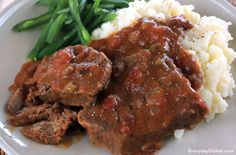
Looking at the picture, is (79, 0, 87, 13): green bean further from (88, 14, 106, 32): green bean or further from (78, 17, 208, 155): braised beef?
(78, 17, 208, 155): braised beef

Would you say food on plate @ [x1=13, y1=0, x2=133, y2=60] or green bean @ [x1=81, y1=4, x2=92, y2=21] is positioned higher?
food on plate @ [x1=13, y1=0, x2=133, y2=60]

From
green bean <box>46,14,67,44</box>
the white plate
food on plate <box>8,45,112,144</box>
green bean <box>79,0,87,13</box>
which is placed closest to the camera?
the white plate

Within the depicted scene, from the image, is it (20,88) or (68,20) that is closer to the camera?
(20,88)

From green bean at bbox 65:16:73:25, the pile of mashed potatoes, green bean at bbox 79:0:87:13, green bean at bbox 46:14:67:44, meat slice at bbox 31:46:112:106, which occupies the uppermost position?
meat slice at bbox 31:46:112:106

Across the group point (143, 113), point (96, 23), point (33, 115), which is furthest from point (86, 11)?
point (143, 113)

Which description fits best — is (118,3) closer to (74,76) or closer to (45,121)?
(74,76)

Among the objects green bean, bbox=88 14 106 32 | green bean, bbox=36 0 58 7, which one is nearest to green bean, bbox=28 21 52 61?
green bean, bbox=36 0 58 7

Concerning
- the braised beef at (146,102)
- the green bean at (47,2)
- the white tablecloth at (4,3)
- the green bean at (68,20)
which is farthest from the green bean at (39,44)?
the braised beef at (146,102)
